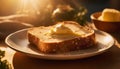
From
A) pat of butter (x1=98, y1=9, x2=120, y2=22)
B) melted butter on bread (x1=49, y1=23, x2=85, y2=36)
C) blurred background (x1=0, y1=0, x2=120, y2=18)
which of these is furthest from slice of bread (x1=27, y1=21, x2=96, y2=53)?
blurred background (x1=0, y1=0, x2=120, y2=18)

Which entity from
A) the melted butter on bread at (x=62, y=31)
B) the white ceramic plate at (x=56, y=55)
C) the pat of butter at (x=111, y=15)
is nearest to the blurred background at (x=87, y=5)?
the pat of butter at (x=111, y=15)

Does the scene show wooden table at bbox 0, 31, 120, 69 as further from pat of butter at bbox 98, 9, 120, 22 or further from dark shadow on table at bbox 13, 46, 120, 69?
pat of butter at bbox 98, 9, 120, 22

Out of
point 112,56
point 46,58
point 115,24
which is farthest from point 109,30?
point 46,58

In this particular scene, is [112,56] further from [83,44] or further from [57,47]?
[57,47]

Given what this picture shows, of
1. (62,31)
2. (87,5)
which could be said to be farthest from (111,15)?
(87,5)

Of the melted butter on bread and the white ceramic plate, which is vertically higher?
the melted butter on bread

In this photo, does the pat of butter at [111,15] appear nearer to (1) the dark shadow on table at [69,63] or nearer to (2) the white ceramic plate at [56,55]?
(2) the white ceramic plate at [56,55]
